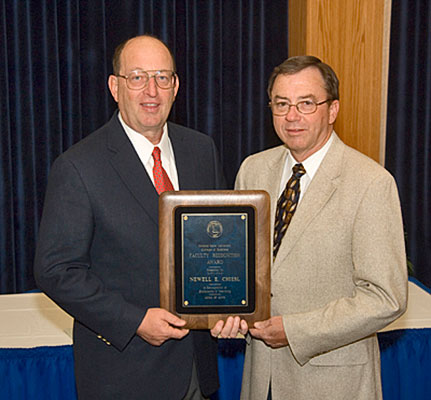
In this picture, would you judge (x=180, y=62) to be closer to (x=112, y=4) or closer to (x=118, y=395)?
(x=112, y=4)

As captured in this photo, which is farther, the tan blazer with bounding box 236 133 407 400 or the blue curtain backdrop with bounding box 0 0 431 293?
the blue curtain backdrop with bounding box 0 0 431 293

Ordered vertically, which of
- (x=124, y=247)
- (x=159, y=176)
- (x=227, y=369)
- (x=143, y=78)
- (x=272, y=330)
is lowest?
(x=227, y=369)

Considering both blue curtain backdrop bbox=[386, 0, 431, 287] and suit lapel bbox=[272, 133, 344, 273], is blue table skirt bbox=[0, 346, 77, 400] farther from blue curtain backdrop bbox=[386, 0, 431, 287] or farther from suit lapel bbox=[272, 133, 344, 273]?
blue curtain backdrop bbox=[386, 0, 431, 287]

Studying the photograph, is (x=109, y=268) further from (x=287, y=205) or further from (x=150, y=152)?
(x=287, y=205)

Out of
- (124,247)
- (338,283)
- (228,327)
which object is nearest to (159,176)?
(124,247)

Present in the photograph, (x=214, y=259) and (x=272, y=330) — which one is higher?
(x=214, y=259)

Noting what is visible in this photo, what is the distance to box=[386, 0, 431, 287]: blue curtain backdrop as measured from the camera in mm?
5148

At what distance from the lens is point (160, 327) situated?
1988mm

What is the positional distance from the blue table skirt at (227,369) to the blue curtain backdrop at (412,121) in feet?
8.75

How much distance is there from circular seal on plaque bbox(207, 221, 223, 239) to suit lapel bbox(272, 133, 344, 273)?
0.24 metres

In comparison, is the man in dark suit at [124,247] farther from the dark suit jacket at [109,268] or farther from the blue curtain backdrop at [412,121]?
the blue curtain backdrop at [412,121]

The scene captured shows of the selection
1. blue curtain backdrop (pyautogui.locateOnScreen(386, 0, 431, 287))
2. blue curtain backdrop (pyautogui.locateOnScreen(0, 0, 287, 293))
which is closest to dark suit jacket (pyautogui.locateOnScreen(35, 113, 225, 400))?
blue curtain backdrop (pyautogui.locateOnScreen(0, 0, 287, 293))

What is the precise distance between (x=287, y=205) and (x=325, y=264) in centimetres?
27

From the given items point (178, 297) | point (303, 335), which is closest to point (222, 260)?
point (178, 297)
